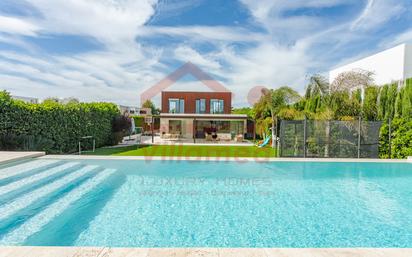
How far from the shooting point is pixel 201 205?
6.86m

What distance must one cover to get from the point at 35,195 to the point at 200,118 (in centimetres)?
2033

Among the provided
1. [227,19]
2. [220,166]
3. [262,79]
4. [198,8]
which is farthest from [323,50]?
[220,166]

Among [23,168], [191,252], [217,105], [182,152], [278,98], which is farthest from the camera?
[217,105]

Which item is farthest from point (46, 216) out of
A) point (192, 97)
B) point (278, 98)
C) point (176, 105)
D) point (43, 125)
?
point (192, 97)

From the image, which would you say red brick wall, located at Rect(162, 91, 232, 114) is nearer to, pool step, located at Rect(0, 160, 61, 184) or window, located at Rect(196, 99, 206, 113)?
window, located at Rect(196, 99, 206, 113)

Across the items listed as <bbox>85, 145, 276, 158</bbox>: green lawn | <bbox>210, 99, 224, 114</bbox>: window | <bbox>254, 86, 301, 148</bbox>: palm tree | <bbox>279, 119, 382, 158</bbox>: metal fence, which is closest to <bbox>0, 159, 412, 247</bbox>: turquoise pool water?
<bbox>279, 119, 382, 158</bbox>: metal fence

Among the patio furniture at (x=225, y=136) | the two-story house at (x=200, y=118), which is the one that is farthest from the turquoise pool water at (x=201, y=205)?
the patio furniture at (x=225, y=136)

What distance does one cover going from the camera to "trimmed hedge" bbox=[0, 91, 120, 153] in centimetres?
1212

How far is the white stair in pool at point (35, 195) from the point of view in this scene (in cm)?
621

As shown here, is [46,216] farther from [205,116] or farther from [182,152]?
[205,116]

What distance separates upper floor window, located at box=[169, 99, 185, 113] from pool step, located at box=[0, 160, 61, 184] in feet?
70.5

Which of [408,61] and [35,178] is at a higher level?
[408,61]

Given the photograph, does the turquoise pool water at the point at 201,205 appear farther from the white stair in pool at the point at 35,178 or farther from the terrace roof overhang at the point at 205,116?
the terrace roof overhang at the point at 205,116

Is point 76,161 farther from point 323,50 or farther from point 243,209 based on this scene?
point 323,50
